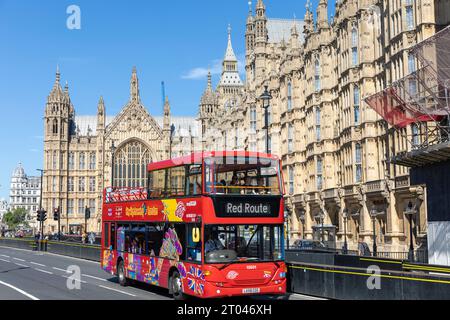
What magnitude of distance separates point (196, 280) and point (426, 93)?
17459 mm

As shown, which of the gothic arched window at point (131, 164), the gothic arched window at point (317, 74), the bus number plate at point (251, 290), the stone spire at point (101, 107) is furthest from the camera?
the stone spire at point (101, 107)

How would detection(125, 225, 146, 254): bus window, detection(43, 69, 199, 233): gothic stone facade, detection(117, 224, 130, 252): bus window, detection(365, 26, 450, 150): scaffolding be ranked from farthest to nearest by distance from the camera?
detection(43, 69, 199, 233): gothic stone facade → detection(365, 26, 450, 150): scaffolding → detection(117, 224, 130, 252): bus window → detection(125, 225, 146, 254): bus window

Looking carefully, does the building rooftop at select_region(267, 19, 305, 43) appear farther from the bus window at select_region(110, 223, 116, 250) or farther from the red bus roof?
the red bus roof

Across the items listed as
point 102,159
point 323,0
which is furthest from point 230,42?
point 323,0

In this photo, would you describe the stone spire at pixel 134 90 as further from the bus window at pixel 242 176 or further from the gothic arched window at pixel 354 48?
the bus window at pixel 242 176

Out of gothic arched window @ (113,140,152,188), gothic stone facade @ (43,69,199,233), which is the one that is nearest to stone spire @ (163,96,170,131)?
gothic stone facade @ (43,69,199,233)

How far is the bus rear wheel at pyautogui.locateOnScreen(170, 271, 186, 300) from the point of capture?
57.3 ft

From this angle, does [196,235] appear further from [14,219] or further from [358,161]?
[14,219]

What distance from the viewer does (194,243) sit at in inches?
652

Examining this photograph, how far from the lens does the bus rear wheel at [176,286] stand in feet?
57.3

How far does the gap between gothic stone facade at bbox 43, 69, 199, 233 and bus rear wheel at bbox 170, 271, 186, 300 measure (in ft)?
279

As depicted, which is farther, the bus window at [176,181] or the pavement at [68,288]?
the pavement at [68,288]

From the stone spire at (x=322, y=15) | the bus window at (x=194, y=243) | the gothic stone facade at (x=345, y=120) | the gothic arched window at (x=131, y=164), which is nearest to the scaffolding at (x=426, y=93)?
the gothic stone facade at (x=345, y=120)
